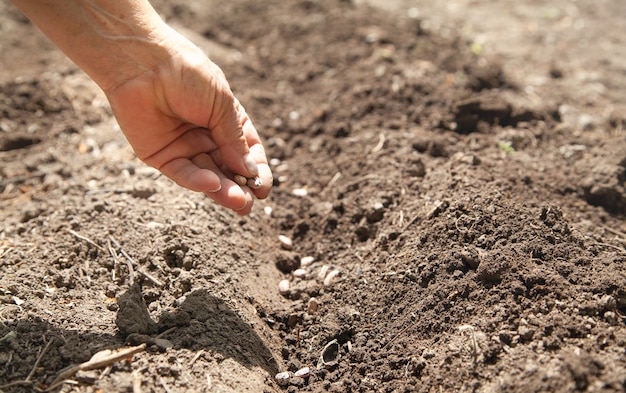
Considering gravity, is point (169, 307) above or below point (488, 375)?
below

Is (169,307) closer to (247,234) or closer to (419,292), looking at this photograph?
(247,234)

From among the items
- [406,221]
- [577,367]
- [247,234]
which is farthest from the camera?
[247,234]

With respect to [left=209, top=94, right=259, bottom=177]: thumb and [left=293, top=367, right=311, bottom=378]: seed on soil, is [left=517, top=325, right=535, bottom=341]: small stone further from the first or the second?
[left=209, top=94, right=259, bottom=177]: thumb

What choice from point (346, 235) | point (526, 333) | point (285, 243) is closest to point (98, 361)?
point (285, 243)

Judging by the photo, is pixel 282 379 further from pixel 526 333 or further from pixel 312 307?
pixel 526 333

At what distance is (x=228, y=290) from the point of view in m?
2.51

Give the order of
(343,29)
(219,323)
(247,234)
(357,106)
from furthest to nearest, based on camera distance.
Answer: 1. (343,29)
2. (357,106)
3. (247,234)
4. (219,323)

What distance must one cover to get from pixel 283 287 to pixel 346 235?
446 mm

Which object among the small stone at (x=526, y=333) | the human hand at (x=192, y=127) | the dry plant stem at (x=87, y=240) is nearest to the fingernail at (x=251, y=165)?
the human hand at (x=192, y=127)

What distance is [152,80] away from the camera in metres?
2.38

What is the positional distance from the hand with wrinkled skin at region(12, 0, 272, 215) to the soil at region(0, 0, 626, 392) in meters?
0.41

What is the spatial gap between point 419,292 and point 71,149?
97.1 inches

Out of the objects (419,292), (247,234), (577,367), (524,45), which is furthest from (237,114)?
(524,45)

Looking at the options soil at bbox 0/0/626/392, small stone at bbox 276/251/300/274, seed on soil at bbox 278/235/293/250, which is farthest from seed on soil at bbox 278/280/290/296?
seed on soil at bbox 278/235/293/250
